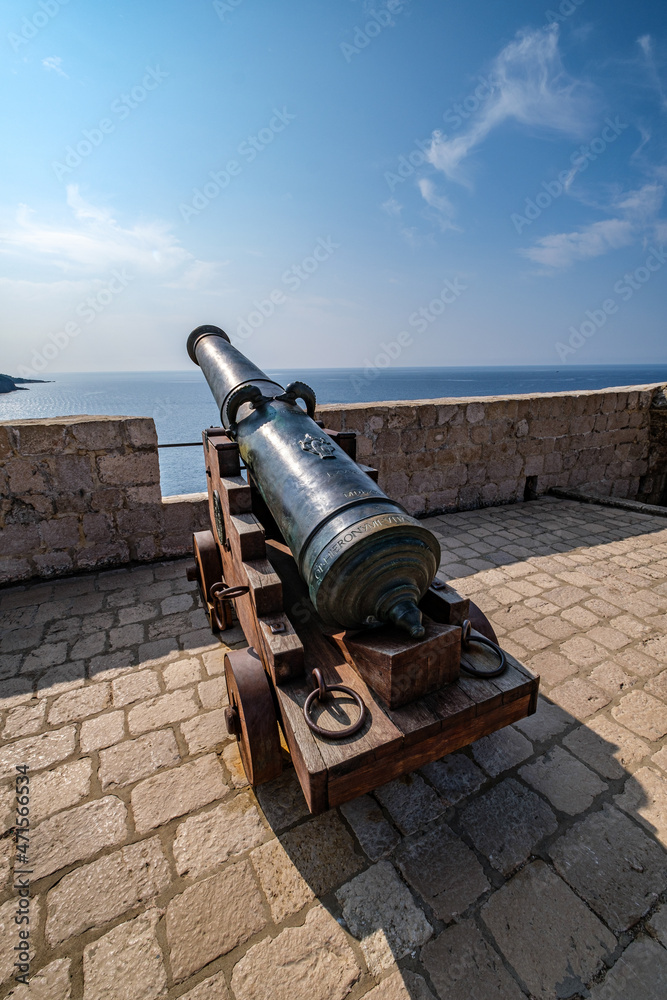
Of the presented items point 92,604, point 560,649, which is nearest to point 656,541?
point 560,649

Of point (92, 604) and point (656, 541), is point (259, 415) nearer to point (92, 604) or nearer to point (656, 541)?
point (92, 604)

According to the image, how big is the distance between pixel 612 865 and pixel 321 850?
3.69 feet

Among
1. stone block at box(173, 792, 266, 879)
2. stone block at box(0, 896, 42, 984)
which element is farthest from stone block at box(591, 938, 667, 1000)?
stone block at box(0, 896, 42, 984)

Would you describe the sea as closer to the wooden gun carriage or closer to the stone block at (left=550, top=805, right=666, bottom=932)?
the wooden gun carriage

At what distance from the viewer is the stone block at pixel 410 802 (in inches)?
81.2

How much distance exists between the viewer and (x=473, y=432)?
6.08 m

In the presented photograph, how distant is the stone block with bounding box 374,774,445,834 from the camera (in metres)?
2.06

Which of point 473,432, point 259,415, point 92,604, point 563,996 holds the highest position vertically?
point 259,415

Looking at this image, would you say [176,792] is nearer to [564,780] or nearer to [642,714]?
[564,780]

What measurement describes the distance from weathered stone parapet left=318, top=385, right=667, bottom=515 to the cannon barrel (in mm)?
2467

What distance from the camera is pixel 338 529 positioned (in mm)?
1864

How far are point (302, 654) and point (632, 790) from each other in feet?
5.42

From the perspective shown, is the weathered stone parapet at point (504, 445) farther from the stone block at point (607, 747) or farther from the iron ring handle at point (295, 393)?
the stone block at point (607, 747)

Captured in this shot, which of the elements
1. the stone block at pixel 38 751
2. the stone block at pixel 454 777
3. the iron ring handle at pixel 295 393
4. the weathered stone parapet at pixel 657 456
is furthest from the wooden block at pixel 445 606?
the weathered stone parapet at pixel 657 456
